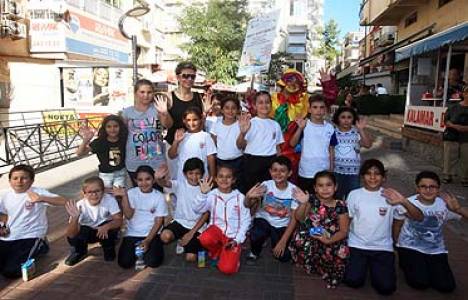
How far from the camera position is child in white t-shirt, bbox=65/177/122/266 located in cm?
402

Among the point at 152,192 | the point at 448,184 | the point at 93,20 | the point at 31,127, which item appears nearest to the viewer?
the point at 152,192

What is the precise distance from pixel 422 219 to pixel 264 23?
5288mm

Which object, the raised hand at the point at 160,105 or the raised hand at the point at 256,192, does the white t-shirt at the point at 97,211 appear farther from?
the raised hand at the point at 256,192

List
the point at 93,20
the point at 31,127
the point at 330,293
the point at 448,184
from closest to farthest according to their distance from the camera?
the point at 330,293 → the point at 448,184 → the point at 31,127 → the point at 93,20

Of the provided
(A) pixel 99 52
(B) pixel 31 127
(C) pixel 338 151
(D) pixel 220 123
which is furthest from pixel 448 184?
(A) pixel 99 52

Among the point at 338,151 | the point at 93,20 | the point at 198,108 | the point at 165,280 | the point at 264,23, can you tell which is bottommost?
the point at 165,280

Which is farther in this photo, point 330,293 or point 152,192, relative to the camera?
point 152,192

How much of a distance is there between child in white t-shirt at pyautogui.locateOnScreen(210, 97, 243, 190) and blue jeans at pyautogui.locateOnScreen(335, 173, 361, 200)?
1079mm

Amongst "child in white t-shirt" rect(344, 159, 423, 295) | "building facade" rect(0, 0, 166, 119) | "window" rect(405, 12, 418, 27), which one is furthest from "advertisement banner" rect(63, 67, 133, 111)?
"child in white t-shirt" rect(344, 159, 423, 295)

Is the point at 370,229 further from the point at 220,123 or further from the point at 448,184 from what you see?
the point at 448,184

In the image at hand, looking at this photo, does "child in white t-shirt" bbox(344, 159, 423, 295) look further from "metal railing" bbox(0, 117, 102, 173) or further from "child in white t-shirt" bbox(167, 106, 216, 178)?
"metal railing" bbox(0, 117, 102, 173)

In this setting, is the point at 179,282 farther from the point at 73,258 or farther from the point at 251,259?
the point at 73,258

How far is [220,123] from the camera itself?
16.0ft

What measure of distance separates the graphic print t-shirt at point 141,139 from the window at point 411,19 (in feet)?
50.2
